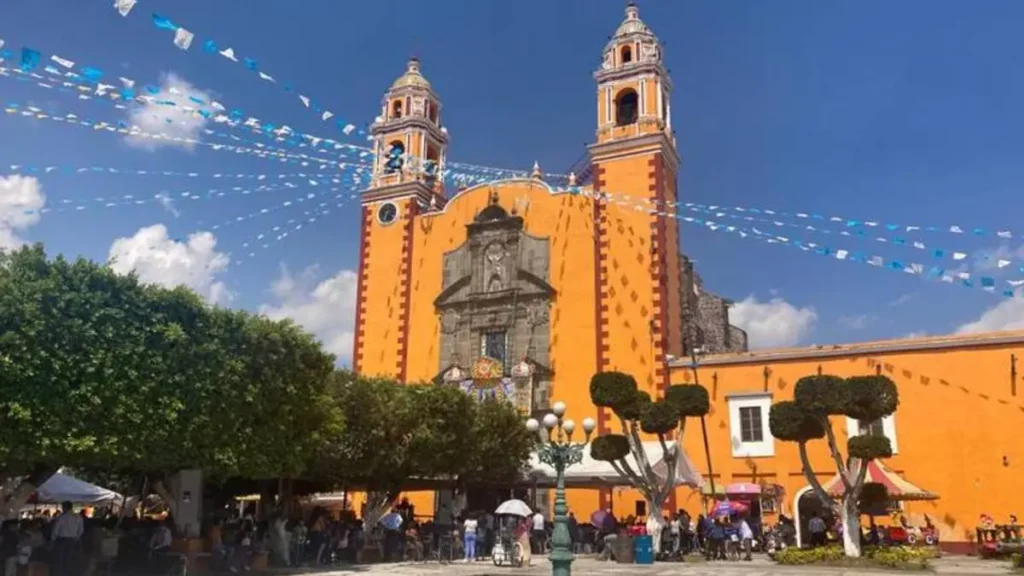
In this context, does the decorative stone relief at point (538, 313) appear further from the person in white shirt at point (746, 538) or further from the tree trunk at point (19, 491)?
the tree trunk at point (19, 491)

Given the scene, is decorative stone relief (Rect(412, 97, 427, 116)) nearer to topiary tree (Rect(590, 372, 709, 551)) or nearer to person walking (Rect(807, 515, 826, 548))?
topiary tree (Rect(590, 372, 709, 551))

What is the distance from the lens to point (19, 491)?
58.9ft

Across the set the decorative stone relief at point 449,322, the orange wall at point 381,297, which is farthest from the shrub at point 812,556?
the orange wall at point 381,297

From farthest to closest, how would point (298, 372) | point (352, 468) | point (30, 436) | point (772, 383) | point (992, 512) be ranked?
point (772, 383)
point (992, 512)
point (352, 468)
point (298, 372)
point (30, 436)

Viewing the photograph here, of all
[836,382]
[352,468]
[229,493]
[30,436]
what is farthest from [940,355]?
[30,436]

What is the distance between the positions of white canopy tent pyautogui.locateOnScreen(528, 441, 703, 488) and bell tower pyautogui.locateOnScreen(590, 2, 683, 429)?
7.67 ft

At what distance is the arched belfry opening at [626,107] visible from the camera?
35.2 metres

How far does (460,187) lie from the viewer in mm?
36625

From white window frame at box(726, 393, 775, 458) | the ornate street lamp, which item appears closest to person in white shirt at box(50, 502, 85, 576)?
the ornate street lamp

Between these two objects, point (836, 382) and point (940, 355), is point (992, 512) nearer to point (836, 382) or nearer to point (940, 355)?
point (940, 355)

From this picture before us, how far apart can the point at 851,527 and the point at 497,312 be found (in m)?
16.3

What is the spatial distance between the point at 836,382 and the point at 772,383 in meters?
7.90

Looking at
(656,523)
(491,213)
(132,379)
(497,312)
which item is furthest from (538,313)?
(132,379)

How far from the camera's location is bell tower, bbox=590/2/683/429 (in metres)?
31.3
